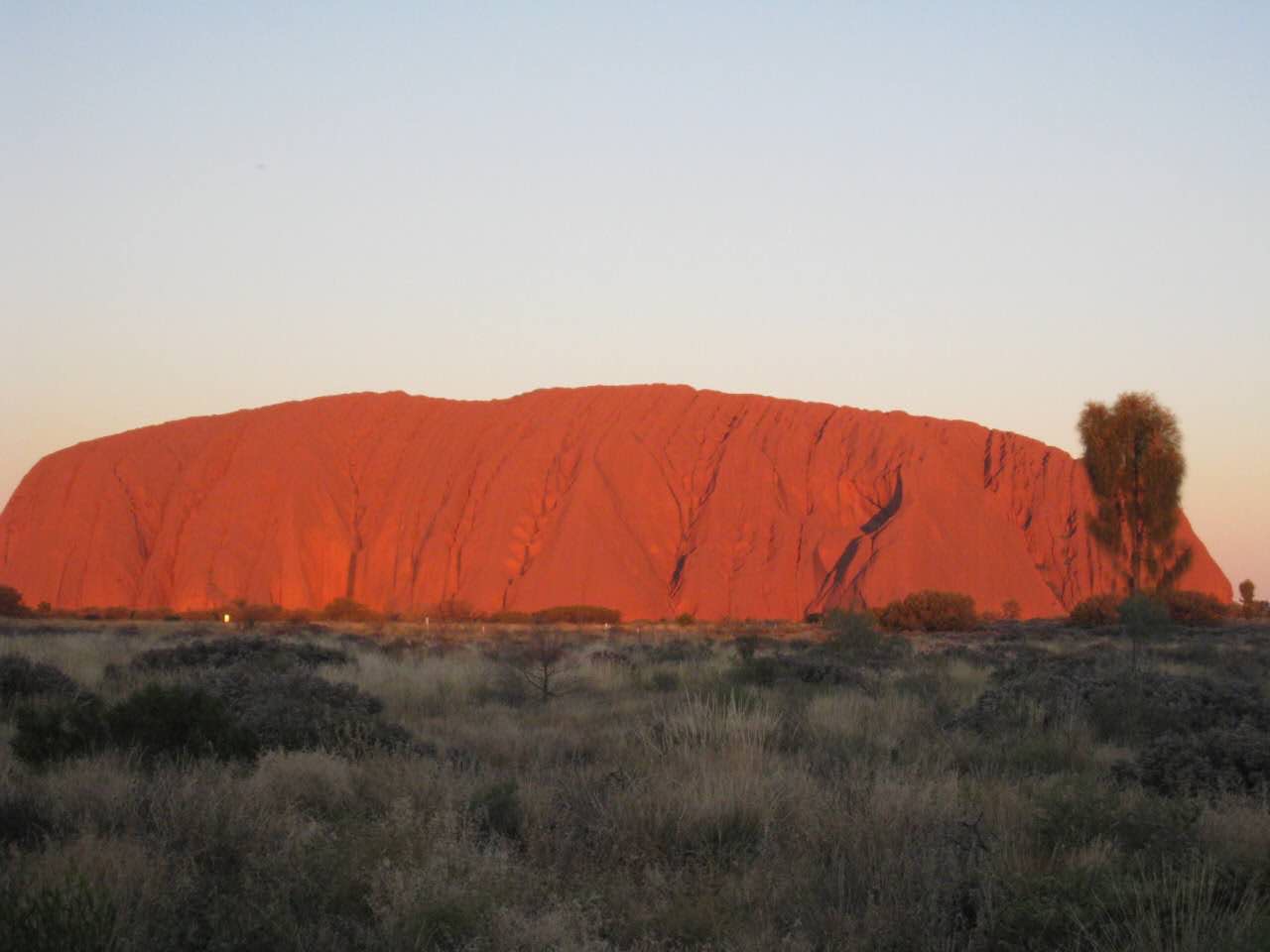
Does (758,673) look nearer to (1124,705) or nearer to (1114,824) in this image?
(1124,705)

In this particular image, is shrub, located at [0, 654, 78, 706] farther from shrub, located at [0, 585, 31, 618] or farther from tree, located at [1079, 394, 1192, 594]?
shrub, located at [0, 585, 31, 618]

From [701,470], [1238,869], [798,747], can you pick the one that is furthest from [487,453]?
[1238,869]

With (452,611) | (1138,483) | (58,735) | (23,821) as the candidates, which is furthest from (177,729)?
(452,611)

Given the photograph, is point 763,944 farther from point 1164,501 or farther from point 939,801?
point 1164,501

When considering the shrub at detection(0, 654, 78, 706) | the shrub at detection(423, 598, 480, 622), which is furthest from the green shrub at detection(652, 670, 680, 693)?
the shrub at detection(423, 598, 480, 622)

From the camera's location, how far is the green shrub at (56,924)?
4.06 meters

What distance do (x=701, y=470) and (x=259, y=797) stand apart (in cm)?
6708

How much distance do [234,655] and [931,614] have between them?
3088 centimetres

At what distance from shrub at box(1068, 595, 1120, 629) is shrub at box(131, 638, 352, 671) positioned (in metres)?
30.7

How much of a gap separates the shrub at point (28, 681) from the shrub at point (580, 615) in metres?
44.6

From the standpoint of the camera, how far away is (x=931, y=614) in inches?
1714

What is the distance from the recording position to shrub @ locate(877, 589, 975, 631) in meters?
43.2

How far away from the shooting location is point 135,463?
262ft

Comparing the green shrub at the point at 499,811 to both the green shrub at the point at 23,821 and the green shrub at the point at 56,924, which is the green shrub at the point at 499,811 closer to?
the green shrub at the point at 23,821
